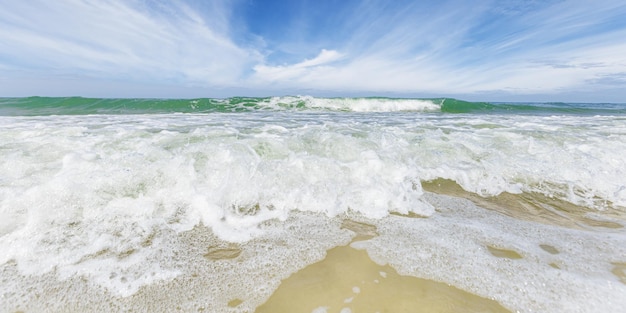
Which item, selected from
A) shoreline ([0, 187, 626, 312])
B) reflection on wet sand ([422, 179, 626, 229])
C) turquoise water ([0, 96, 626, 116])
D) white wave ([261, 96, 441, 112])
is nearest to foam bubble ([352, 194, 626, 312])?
shoreline ([0, 187, 626, 312])

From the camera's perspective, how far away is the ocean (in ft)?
5.41

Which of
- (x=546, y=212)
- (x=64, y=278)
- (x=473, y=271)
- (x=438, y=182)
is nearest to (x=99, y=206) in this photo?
(x=64, y=278)

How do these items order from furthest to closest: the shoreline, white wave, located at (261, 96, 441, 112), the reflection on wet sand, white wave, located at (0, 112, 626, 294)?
white wave, located at (261, 96, 441, 112), the reflection on wet sand, white wave, located at (0, 112, 626, 294), the shoreline

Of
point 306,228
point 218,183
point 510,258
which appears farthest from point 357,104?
point 510,258

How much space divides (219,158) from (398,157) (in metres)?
2.38

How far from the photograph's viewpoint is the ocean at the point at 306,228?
165 cm

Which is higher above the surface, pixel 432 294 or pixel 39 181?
pixel 39 181

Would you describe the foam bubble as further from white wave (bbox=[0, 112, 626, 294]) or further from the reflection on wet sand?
white wave (bbox=[0, 112, 626, 294])

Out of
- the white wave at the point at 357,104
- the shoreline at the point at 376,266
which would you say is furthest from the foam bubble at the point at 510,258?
the white wave at the point at 357,104

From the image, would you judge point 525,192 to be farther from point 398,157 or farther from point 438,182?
point 398,157

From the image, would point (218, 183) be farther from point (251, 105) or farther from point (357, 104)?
point (357, 104)

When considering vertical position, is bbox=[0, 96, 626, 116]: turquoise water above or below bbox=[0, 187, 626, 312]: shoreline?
above

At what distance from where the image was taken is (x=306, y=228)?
7.90 feet

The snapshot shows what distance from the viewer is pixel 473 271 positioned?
6.05ft
